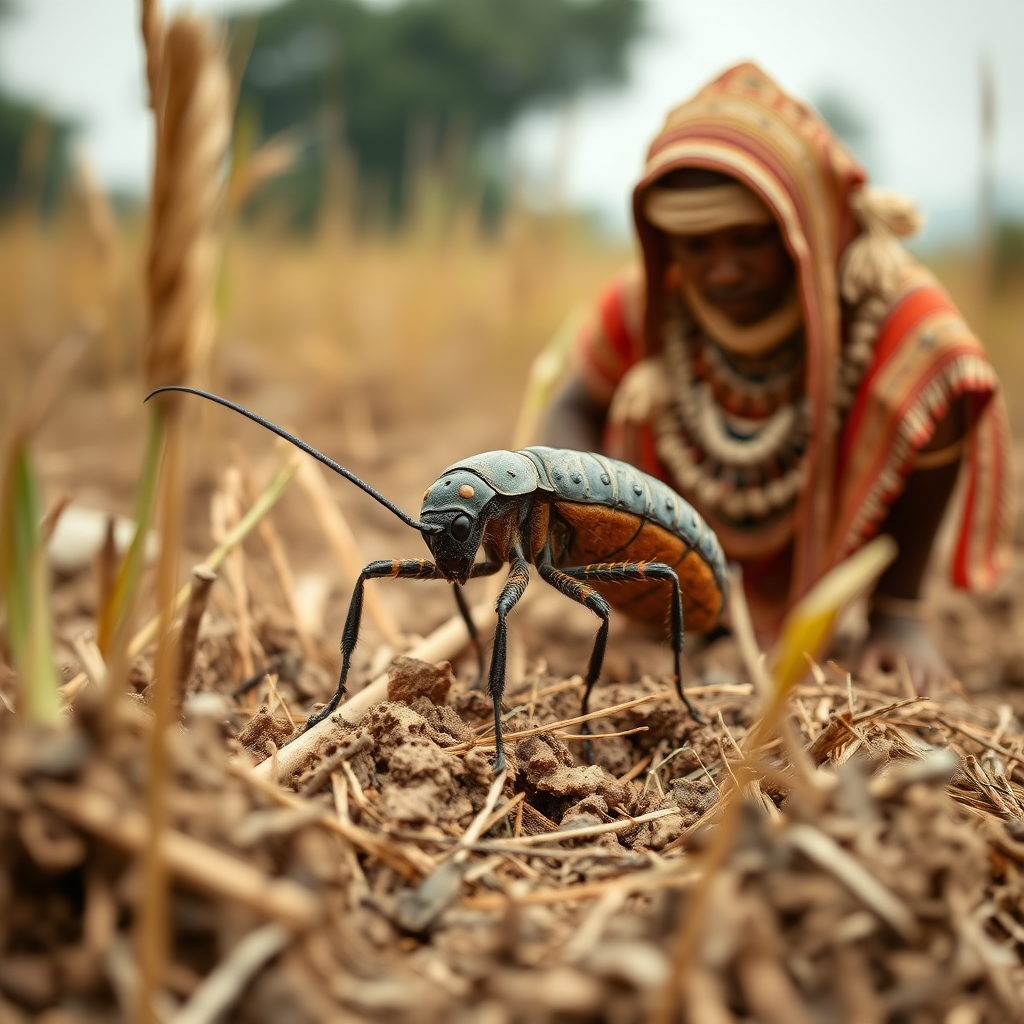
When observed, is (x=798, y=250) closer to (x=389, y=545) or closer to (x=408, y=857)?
(x=408, y=857)

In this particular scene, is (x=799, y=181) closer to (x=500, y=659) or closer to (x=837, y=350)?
(x=837, y=350)

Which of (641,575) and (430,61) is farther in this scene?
(430,61)

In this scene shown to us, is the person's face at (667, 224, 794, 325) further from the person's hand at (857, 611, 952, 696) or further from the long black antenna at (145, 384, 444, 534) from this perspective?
the long black antenna at (145, 384, 444, 534)

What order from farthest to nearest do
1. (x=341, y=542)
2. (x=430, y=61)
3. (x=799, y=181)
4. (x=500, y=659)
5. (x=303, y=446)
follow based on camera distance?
(x=430, y=61)
(x=799, y=181)
(x=341, y=542)
(x=500, y=659)
(x=303, y=446)

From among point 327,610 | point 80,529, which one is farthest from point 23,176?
point 327,610

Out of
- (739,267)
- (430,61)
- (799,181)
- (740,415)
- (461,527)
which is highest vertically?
(430,61)

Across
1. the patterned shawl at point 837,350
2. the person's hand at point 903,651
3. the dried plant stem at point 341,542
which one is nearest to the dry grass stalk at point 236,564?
the dried plant stem at point 341,542

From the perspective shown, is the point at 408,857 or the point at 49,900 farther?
the point at 408,857

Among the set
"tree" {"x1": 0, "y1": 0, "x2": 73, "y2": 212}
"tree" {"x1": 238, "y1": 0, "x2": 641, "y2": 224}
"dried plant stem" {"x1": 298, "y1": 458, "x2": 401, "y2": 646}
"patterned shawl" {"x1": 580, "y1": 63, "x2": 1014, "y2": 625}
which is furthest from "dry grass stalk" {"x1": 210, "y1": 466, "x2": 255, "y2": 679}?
"tree" {"x1": 238, "y1": 0, "x2": 641, "y2": 224}

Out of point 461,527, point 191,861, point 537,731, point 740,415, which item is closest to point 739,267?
point 740,415
